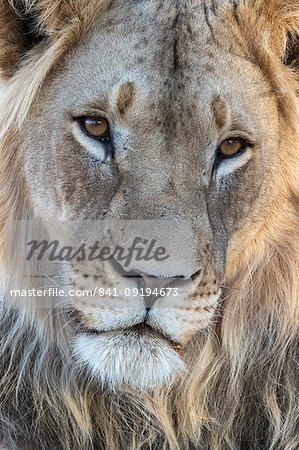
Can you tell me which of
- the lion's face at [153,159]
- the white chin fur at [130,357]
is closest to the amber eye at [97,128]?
the lion's face at [153,159]

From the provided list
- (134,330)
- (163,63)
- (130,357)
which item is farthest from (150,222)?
(163,63)

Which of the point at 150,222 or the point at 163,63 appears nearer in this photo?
the point at 150,222

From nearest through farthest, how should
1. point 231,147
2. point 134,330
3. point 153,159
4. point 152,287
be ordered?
1. point 152,287
2. point 134,330
3. point 153,159
4. point 231,147

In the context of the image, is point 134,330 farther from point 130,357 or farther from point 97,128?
point 97,128

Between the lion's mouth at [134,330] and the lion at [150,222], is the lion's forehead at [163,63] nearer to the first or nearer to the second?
the lion at [150,222]

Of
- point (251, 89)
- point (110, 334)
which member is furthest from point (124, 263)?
point (251, 89)

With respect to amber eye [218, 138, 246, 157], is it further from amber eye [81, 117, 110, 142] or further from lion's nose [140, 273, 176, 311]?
lion's nose [140, 273, 176, 311]

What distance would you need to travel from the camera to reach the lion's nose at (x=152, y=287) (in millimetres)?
2635

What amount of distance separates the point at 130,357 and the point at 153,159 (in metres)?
0.83

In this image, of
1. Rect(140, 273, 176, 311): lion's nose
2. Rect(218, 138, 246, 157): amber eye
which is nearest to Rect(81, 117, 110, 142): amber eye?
Rect(218, 138, 246, 157): amber eye

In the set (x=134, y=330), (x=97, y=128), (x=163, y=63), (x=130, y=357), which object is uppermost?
(x=163, y=63)

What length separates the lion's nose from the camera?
263 centimetres

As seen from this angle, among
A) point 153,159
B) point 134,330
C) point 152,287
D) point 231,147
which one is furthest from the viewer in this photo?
point 231,147

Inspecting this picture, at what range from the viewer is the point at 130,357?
109 inches
